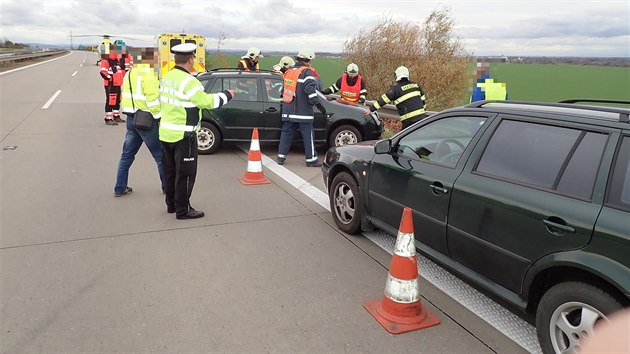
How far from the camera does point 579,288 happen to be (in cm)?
252

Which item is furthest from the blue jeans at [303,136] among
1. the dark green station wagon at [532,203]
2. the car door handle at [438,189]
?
the car door handle at [438,189]

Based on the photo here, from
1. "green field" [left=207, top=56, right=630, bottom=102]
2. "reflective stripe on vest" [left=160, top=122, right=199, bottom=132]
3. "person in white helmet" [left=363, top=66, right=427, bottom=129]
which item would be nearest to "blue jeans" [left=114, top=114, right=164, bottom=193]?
"reflective stripe on vest" [left=160, top=122, right=199, bottom=132]

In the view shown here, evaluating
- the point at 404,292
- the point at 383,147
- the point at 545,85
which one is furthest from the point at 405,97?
the point at 545,85

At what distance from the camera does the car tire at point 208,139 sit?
865 cm

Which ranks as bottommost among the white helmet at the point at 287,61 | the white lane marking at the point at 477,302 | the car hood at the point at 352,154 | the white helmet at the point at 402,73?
the white lane marking at the point at 477,302

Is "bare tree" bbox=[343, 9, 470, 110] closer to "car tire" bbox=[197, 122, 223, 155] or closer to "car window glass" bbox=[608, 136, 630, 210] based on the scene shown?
"car tire" bbox=[197, 122, 223, 155]

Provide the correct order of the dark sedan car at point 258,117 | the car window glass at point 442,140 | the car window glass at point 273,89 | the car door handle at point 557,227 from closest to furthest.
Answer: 1. the car door handle at point 557,227
2. the car window glass at point 442,140
3. the dark sedan car at point 258,117
4. the car window glass at point 273,89

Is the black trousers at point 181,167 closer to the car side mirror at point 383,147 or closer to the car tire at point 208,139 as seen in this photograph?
the car side mirror at point 383,147

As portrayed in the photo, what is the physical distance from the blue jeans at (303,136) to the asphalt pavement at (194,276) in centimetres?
108

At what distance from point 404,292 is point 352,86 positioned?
7.61m

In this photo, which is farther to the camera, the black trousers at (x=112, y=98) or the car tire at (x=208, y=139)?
the black trousers at (x=112, y=98)

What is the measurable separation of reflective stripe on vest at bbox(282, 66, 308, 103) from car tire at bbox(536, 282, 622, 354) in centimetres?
576

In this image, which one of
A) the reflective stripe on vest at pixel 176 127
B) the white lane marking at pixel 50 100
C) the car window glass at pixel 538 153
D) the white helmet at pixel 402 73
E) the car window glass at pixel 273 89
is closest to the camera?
the car window glass at pixel 538 153

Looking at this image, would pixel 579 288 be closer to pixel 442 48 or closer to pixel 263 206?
pixel 263 206
